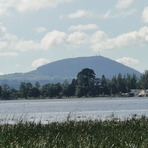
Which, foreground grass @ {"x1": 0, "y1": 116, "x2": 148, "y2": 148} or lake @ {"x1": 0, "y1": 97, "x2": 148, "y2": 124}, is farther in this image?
lake @ {"x1": 0, "y1": 97, "x2": 148, "y2": 124}

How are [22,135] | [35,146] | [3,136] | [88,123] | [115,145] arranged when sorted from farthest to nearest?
[88,123], [22,135], [3,136], [115,145], [35,146]

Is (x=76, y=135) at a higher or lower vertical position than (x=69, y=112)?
lower

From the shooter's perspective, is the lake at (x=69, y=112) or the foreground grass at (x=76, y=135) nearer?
the foreground grass at (x=76, y=135)

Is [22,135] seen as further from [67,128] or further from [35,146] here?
[35,146]

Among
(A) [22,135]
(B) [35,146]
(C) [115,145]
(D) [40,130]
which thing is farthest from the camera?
(D) [40,130]

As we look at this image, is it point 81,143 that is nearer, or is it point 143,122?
point 81,143

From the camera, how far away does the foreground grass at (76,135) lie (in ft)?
66.4

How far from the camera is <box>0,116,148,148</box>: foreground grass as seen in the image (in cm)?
2025

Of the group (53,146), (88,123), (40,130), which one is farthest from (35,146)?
(88,123)

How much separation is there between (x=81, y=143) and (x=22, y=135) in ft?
22.8

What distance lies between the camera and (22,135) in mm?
26672

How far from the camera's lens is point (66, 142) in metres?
21.6

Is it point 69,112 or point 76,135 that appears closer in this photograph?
point 76,135

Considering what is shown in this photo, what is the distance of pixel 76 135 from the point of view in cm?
2491
